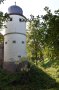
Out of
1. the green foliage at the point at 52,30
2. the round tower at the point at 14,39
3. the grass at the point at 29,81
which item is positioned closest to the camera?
the green foliage at the point at 52,30

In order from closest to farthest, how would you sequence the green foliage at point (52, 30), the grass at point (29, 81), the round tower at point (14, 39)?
the green foliage at point (52, 30) < the grass at point (29, 81) < the round tower at point (14, 39)

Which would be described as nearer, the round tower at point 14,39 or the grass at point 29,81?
the grass at point 29,81

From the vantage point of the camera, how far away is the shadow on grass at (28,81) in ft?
98.9

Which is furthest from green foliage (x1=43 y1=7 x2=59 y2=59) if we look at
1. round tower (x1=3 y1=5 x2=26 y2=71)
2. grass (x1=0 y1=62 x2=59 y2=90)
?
round tower (x1=3 y1=5 x2=26 y2=71)

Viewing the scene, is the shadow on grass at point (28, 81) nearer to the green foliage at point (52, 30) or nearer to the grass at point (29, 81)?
the grass at point (29, 81)

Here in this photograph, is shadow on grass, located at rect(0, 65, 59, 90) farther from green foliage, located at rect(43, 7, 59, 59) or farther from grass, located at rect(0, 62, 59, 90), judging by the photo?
green foliage, located at rect(43, 7, 59, 59)

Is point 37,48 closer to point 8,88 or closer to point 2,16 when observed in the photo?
point 8,88

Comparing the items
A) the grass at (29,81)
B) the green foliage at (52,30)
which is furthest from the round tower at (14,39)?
the green foliage at (52,30)

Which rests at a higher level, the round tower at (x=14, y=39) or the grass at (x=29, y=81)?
the round tower at (x=14, y=39)

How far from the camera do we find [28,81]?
→ 32.0 meters

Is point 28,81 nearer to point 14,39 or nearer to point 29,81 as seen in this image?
point 29,81

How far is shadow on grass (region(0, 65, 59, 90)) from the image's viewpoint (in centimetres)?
3016

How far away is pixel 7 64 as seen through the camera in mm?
40125

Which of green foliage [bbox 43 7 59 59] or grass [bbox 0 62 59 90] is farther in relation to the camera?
grass [bbox 0 62 59 90]
